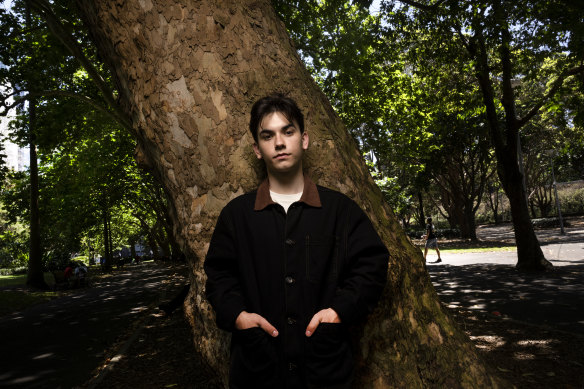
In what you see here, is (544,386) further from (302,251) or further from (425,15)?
(425,15)

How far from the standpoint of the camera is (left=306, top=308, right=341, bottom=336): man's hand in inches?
62.3

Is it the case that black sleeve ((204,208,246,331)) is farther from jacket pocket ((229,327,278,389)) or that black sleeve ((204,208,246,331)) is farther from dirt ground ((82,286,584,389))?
dirt ground ((82,286,584,389))

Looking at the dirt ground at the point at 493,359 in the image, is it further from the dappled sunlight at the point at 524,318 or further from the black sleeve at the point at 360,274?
the black sleeve at the point at 360,274

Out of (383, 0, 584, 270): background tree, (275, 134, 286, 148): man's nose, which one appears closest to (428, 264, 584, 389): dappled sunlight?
(383, 0, 584, 270): background tree

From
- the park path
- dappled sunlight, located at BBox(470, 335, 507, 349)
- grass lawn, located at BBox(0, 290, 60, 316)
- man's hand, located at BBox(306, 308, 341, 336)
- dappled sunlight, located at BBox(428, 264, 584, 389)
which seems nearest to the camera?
man's hand, located at BBox(306, 308, 341, 336)

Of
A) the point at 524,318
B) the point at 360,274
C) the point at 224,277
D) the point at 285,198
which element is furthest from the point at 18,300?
the point at 360,274

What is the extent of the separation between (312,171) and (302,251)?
57 centimetres

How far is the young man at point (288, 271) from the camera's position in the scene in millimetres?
1627

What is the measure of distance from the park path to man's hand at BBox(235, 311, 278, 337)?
4.73m

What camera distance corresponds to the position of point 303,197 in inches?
73.5

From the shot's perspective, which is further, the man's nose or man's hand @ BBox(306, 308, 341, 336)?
the man's nose

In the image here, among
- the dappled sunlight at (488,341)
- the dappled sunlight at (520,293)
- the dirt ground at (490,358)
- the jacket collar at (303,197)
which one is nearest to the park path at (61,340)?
the dirt ground at (490,358)

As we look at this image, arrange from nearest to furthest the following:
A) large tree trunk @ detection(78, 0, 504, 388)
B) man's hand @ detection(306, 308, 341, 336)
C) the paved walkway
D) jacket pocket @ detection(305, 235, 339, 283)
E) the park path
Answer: man's hand @ detection(306, 308, 341, 336) < jacket pocket @ detection(305, 235, 339, 283) < large tree trunk @ detection(78, 0, 504, 388) < the park path < the paved walkway

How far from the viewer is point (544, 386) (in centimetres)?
367
